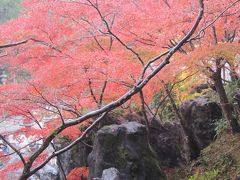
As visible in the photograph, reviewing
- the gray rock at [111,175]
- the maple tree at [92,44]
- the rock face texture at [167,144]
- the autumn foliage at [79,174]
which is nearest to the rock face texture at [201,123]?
the rock face texture at [167,144]

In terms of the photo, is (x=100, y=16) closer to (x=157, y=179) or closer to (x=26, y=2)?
(x=26, y=2)

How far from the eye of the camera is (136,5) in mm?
9562

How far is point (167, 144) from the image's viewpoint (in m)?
11.3

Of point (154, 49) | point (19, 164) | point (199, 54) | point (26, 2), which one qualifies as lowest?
point (19, 164)

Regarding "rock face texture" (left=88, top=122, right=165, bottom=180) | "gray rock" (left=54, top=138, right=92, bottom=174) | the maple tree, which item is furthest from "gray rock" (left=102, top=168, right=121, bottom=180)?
"gray rock" (left=54, top=138, right=92, bottom=174)

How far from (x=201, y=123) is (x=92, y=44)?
430 cm

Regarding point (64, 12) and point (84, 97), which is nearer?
point (64, 12)

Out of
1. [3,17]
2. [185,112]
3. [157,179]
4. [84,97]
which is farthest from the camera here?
[3,17]

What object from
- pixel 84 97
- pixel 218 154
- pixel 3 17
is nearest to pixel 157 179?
pixel 218 154

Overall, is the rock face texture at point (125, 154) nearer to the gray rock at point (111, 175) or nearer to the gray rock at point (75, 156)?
the gray rock at point (111, 175)

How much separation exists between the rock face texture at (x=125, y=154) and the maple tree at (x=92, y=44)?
778 mm

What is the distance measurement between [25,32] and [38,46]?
1.97ft

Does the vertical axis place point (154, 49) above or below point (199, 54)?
above

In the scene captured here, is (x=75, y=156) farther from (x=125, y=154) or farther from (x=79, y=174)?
(x=125, y=154)
